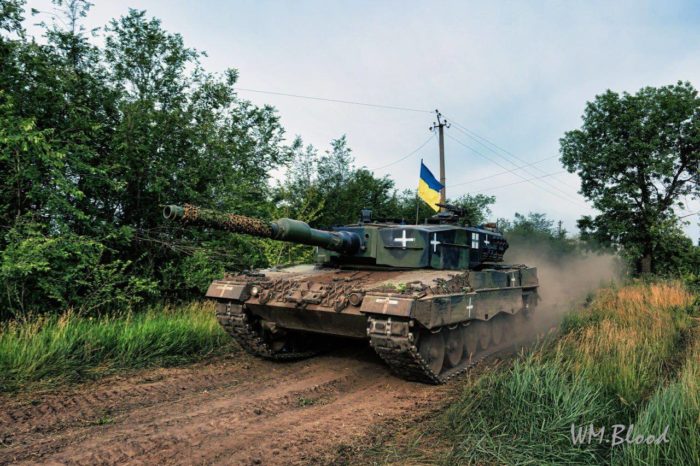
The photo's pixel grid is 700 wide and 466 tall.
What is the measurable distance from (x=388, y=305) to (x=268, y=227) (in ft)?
5.75

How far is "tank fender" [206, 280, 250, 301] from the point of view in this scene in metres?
7.24

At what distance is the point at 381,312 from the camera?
571cm

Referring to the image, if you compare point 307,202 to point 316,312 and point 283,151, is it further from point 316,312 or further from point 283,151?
point 316,312

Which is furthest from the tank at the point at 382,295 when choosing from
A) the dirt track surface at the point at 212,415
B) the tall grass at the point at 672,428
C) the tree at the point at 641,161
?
the tree at the point at 641,161

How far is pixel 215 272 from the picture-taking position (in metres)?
10.3

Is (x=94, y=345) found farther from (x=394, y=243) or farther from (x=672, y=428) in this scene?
(x=672, y=428)

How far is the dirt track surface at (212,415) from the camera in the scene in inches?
163

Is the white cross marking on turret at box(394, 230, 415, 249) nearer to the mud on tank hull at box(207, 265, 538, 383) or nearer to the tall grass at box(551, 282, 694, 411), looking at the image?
the mud on tank hull at box(207, 265, 538, 383)

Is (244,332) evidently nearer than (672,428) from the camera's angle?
No

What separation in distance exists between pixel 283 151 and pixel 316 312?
7.57 meters

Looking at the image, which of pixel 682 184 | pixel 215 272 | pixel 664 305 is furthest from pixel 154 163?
pixel 682 184

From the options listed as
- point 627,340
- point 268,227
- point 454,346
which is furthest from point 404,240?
point 627,340

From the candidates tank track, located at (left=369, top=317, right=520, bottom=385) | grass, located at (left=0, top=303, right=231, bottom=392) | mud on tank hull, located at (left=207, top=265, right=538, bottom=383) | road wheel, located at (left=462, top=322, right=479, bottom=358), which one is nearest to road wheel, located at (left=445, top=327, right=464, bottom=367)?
mud on tank hull, located at (left=207, top=265, right=538, bottom=383)

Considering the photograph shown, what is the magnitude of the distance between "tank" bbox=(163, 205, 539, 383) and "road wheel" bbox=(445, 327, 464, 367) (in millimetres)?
15
